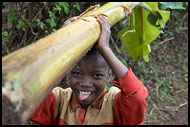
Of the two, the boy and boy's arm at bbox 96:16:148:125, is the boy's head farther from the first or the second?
boy's arm at bbox 96:16:148:125

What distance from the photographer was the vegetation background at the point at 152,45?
7.89ft

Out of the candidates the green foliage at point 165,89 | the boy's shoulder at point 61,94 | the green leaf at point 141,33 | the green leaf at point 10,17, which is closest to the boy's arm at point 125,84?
the boy's shoulder at point 61,94

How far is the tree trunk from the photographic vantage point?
481 mm

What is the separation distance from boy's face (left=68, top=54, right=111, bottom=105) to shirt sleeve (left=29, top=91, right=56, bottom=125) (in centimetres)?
17

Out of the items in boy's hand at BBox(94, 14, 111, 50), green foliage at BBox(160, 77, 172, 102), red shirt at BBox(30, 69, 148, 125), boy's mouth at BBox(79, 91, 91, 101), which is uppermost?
boy's hand at BBox(94, 14, 111, 50)

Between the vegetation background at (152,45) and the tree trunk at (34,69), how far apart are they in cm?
151

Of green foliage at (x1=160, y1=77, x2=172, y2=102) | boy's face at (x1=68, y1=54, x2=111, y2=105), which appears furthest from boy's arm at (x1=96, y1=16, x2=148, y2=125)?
green foliage at (x1=160, y1=77, x2=172, y2=102)

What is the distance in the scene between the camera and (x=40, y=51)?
1.95 ft

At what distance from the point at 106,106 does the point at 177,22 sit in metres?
3.43

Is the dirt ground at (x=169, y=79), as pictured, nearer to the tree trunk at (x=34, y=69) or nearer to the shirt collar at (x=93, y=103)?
the shirt collar at (x=93, y=103)

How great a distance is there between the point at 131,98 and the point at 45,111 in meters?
0.49

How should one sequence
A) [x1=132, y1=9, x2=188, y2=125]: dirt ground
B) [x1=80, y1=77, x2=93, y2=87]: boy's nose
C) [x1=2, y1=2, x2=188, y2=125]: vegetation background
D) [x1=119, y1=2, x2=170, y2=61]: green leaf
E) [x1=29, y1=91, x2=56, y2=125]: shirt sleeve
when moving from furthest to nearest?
[x1=132, y1=9, x2=188, y2=125]: dirt ground
[x1=2, y1=2, x2=188, y2=125]: vegetation background
[x1=119, y1=2, x2=170, y2=61]: green leaf
[x1=29, y1=91, x2=56, y2=125]: shirt sleeve
[x1=80, y1=77, x2=93, y2=87]: boy's nose

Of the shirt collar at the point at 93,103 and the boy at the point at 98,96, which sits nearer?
the boy at the point at 98,96

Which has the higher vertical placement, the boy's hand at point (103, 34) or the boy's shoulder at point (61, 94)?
the boy's hand at point (103, 34)
